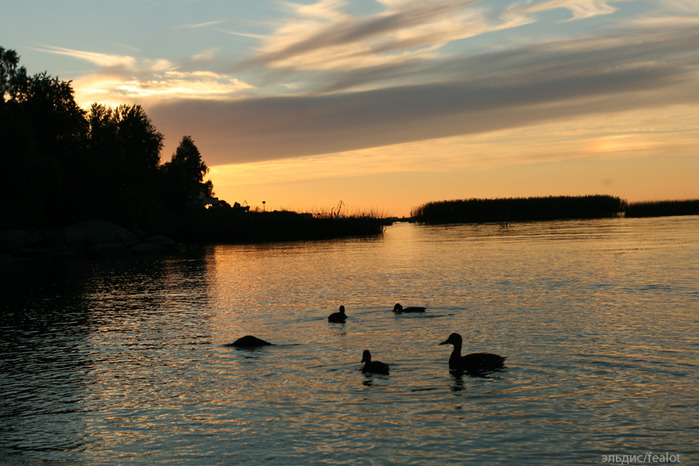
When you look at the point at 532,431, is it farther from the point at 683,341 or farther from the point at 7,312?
the point at 7,312

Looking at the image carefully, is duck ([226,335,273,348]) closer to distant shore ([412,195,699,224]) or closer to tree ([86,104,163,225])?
tree ([86,104,163,225])

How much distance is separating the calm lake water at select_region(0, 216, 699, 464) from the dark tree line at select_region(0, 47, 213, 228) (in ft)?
100

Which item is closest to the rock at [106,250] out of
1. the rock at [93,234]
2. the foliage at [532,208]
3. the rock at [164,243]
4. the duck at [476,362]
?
the rock at [93,234]

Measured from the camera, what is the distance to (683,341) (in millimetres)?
16781

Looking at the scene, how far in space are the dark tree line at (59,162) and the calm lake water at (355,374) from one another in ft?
100

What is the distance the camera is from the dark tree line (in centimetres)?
5894

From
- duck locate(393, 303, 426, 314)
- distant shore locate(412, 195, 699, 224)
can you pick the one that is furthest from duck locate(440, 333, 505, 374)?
distant shore locate(412, 195, 699, 224)

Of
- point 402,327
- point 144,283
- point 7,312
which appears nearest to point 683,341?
point 402,327

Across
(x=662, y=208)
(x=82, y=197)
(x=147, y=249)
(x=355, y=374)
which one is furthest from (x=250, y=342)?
(x=662, y=208)

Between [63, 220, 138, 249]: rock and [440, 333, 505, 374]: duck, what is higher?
[63, 220, 138, 249]: rock

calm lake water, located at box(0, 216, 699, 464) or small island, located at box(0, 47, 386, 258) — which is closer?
calm lake water, located at box(0, 216, 699, 464)

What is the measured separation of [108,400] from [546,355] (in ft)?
32.7

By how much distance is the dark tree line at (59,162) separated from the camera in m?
58.9

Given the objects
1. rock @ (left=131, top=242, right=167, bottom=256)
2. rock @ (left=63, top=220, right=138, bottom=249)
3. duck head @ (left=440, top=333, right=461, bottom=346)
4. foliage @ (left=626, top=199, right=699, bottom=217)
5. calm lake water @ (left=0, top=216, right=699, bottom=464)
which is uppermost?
foliage @ (left=626, top=199, right=699, bottom=217)
